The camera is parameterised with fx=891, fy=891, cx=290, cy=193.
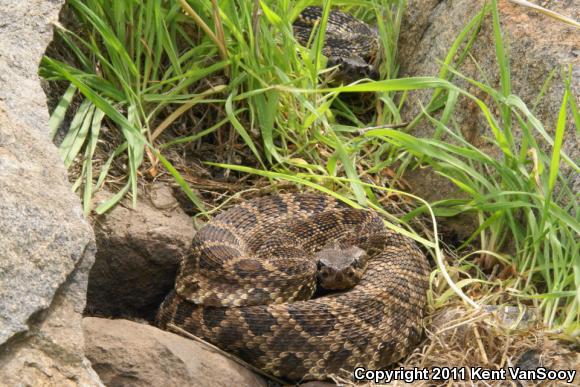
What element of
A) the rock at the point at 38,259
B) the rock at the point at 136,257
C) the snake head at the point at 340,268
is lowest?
the rock at the point at 136,257

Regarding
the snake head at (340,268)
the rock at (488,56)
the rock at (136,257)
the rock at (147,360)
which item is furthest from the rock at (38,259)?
the rock at (488,56)

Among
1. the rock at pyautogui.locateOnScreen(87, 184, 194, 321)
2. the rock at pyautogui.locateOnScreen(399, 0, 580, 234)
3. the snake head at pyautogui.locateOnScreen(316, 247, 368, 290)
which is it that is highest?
the rock at pyautogui.locateOnScreen(399, 0, 580, 234)

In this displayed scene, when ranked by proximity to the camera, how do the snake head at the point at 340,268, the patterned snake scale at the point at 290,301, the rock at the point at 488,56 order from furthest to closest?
the rock at the point at 488,56 → the snake head at the point at 340,268 → the patterned snake scale at the point at 290,301

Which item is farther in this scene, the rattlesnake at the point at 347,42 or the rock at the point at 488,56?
the rattlesnake at the point at 347,42

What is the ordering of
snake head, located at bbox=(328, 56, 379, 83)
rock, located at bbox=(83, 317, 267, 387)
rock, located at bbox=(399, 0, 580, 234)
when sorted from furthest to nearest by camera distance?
snake head, located at bbox=(328, 56, 379, 83) < rock, located at bbox=(399, 0, 580, 234) < rock, located at bbox=(83, 317, 267, 387)

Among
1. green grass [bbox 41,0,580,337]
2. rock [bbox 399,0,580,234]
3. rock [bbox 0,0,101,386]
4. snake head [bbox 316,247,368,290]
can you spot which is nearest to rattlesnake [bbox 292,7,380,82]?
rock [bbox 399,0,580,234]

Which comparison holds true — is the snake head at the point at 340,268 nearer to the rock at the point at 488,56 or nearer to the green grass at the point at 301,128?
the green grass at the point at 301,128

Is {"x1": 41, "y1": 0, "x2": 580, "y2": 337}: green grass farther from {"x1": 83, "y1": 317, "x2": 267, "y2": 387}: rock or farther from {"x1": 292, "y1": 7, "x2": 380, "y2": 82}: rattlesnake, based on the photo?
{"x1": 83, "y1": 317, "x2": 267, "y2": 387}: rock
